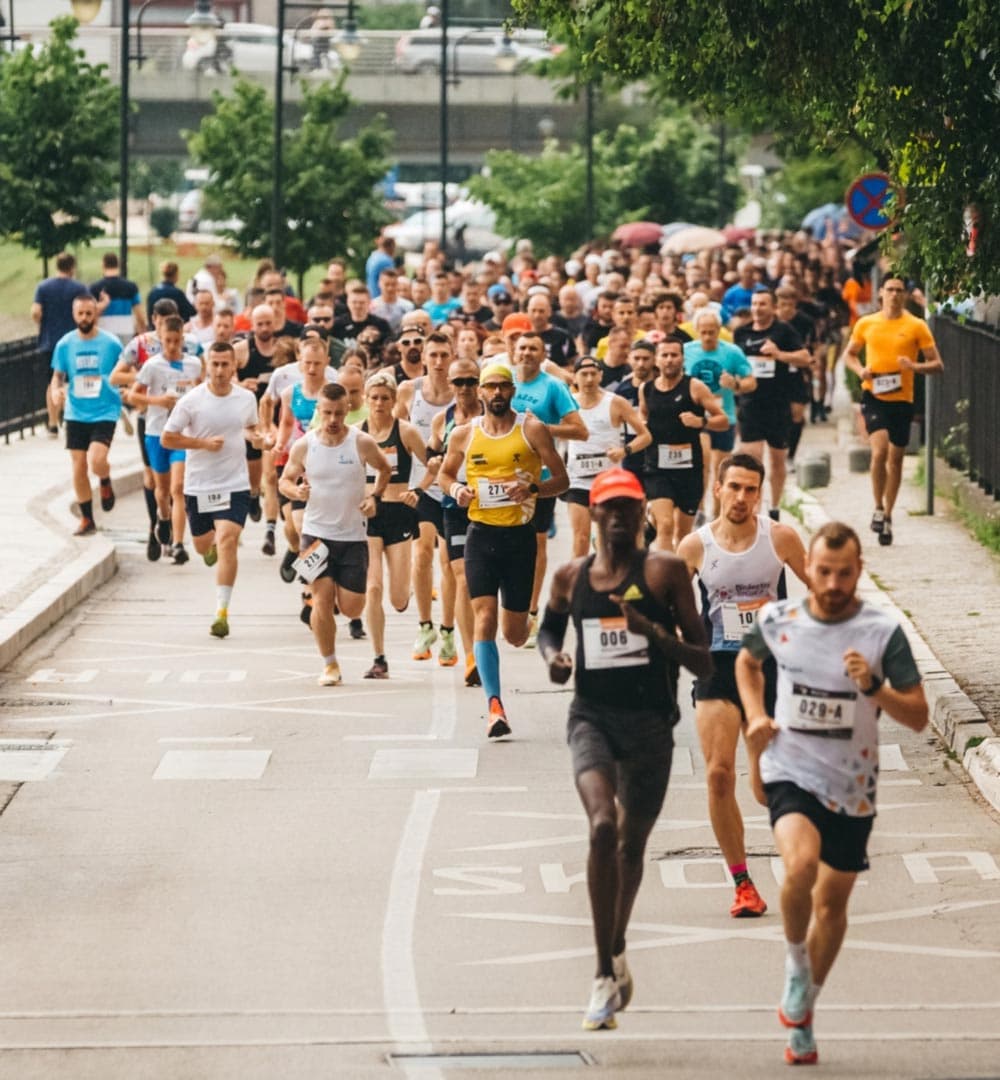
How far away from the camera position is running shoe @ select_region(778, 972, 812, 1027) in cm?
845

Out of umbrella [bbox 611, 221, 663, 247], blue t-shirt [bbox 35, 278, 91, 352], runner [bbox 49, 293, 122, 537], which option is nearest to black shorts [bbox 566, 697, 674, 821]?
runner [bbox 49, 293, 122, 537]

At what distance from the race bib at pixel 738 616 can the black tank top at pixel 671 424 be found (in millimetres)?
8516

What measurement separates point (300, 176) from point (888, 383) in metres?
24.1

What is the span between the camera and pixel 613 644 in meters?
9.29

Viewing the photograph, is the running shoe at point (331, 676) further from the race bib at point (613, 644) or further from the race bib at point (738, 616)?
the race bib at point (613, 644)

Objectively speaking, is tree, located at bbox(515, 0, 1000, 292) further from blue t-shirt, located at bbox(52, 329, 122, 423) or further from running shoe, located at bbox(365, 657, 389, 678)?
blue t-shirt, located at bbox(52, 329, 122, 423)

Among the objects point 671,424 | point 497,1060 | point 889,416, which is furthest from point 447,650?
point 497,1060

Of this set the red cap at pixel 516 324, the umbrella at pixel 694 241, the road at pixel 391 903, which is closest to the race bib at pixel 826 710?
the road at pixel 391 903

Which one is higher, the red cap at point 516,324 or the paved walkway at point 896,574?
the red cap at point 516,324

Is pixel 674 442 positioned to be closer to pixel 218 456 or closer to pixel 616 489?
pixel 218 456

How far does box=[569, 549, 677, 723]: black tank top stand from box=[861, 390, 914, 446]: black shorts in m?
12.3

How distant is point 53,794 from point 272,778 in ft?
3.59

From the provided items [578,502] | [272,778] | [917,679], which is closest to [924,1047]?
[917,679]

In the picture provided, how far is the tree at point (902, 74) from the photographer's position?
14.0 metres
